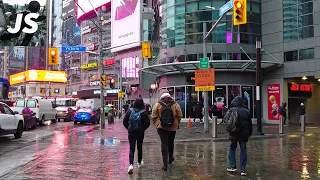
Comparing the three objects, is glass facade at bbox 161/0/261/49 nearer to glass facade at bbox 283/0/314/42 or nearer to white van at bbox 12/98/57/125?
glass facade at bbox 283/0/314/42

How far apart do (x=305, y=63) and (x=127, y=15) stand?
52.7 meters

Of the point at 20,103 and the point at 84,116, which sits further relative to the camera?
the point at 84,116

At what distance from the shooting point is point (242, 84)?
33.1 meters

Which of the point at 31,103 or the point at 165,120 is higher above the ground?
the point at 31,103

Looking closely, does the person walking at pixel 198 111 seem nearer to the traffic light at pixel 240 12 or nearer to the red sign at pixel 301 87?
the red sign at pixel 301 87

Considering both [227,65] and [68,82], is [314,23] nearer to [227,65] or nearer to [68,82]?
[227,65]

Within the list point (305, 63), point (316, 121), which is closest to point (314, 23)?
point (305, 63)

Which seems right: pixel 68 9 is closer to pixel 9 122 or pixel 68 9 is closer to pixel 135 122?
pixel 9 122

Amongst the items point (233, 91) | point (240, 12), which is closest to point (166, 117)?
point (240, 12)

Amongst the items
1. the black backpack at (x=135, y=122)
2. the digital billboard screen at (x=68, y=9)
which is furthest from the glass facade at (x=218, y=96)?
the digital billboard screen at (x=68, y=9)

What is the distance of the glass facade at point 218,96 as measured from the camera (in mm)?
32812

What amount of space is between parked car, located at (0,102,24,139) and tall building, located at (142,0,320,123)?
15957 millimetres

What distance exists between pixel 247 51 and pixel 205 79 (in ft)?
43.5

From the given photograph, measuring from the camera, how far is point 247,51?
3341 cm
